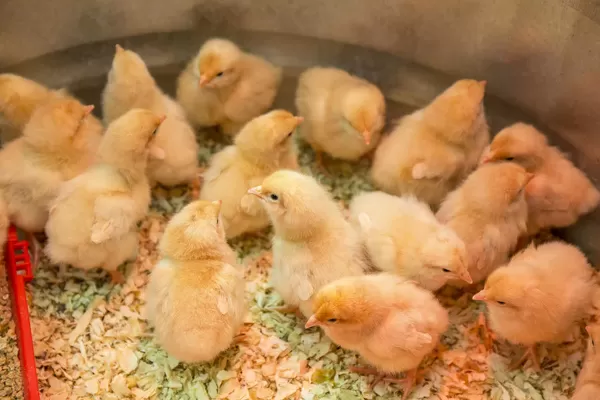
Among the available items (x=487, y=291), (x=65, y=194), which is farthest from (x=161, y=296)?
(x=487, y=291)

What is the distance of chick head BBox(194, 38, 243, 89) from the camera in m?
2.70

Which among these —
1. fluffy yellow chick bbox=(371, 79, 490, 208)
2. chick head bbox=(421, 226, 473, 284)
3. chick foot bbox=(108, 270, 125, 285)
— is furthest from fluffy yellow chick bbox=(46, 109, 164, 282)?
chick head bbox=(421, 226, 473, 284)

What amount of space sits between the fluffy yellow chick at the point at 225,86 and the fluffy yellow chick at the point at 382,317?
3.87 ft

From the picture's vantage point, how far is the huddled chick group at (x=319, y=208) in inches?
83.1

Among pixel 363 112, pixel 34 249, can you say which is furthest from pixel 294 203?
pixel 34 249

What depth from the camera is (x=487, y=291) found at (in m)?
2.12

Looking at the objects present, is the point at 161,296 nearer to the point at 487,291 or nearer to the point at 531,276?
the point at 487,291

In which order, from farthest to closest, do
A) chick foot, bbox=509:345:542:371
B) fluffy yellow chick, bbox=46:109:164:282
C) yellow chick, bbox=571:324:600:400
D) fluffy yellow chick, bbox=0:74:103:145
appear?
fluffy yellow chick, bbox=0:74:103:145 → chick foot, bbox=509:345:542:371 → fluffy yellow chick, bbox=46:109:164:282 → yellow chick, bbox=571:324:600:400

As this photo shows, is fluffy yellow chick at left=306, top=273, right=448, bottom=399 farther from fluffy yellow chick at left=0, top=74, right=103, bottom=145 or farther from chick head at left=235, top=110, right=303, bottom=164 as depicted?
fluffy yellow chick at left=0, top=74, right=103, bottom=145

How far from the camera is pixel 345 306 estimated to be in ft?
6.36

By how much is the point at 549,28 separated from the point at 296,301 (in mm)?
1482

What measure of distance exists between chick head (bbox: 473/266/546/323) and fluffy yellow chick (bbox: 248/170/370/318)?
464 millimetres

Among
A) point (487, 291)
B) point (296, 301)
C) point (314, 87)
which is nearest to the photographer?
point (487, 291)

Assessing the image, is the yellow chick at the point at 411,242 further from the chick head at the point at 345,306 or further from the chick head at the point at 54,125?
the chick head at the point at 54,125
